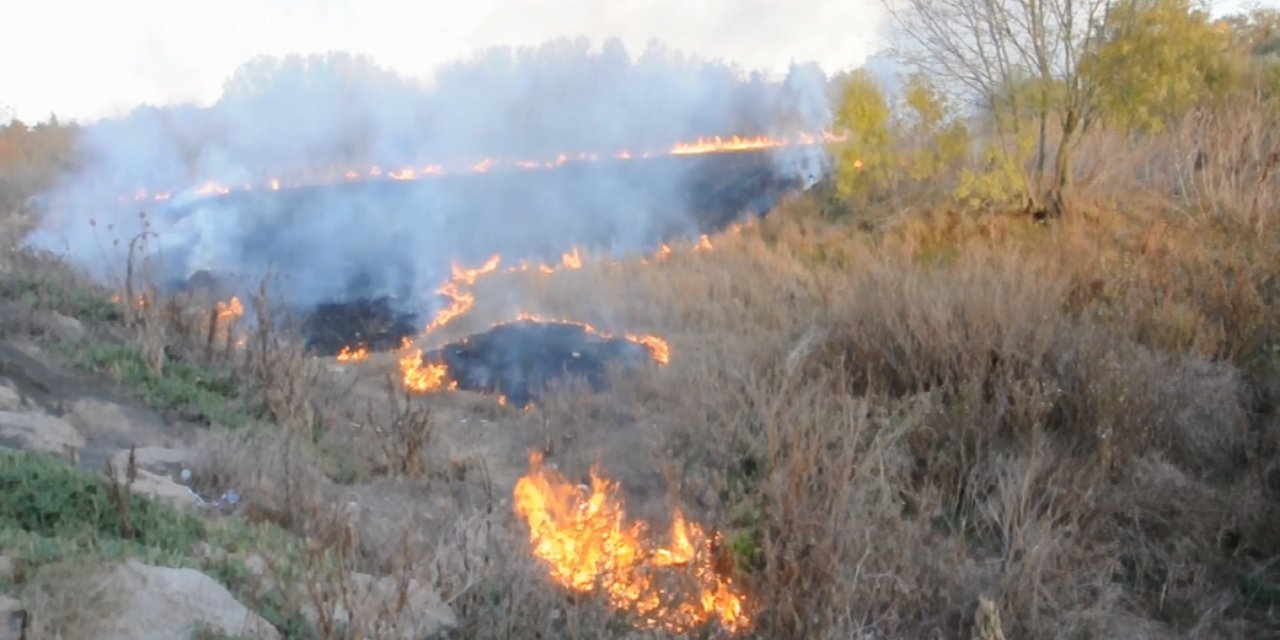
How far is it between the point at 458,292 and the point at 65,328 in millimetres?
5403

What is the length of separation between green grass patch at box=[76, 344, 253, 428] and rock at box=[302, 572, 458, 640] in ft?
10.1

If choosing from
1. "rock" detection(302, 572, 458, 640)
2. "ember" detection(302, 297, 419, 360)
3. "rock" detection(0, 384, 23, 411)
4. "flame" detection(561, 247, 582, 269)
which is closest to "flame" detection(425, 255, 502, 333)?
"ember" detection(302, 297, 419, 360)

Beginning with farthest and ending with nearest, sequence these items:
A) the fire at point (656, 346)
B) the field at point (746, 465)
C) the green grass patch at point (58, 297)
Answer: the fire at point (656, 346) → the green grass patch at point (58, 297) → the field at point (746, 465)

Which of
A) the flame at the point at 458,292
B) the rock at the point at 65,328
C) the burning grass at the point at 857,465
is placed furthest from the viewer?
the flame at the point at 458,292

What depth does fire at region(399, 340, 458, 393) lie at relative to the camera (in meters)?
8.66

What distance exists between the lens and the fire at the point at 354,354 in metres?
9.99

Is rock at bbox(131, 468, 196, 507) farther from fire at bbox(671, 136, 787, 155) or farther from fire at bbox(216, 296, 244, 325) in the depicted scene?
fire at bbox(671, 136, 787, 155)

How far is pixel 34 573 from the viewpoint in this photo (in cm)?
295

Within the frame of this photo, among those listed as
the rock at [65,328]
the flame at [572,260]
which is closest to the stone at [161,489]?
the rock at [65,328]

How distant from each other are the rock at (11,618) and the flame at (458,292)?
8108 millimetres

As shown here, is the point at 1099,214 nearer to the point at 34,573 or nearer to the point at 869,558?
the point at 869,558

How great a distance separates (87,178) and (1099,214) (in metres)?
16.4

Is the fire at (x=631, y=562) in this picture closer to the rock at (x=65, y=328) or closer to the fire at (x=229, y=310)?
the rock at (x=65, y=328)

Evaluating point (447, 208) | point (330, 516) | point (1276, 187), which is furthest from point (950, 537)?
point (447, 208)
